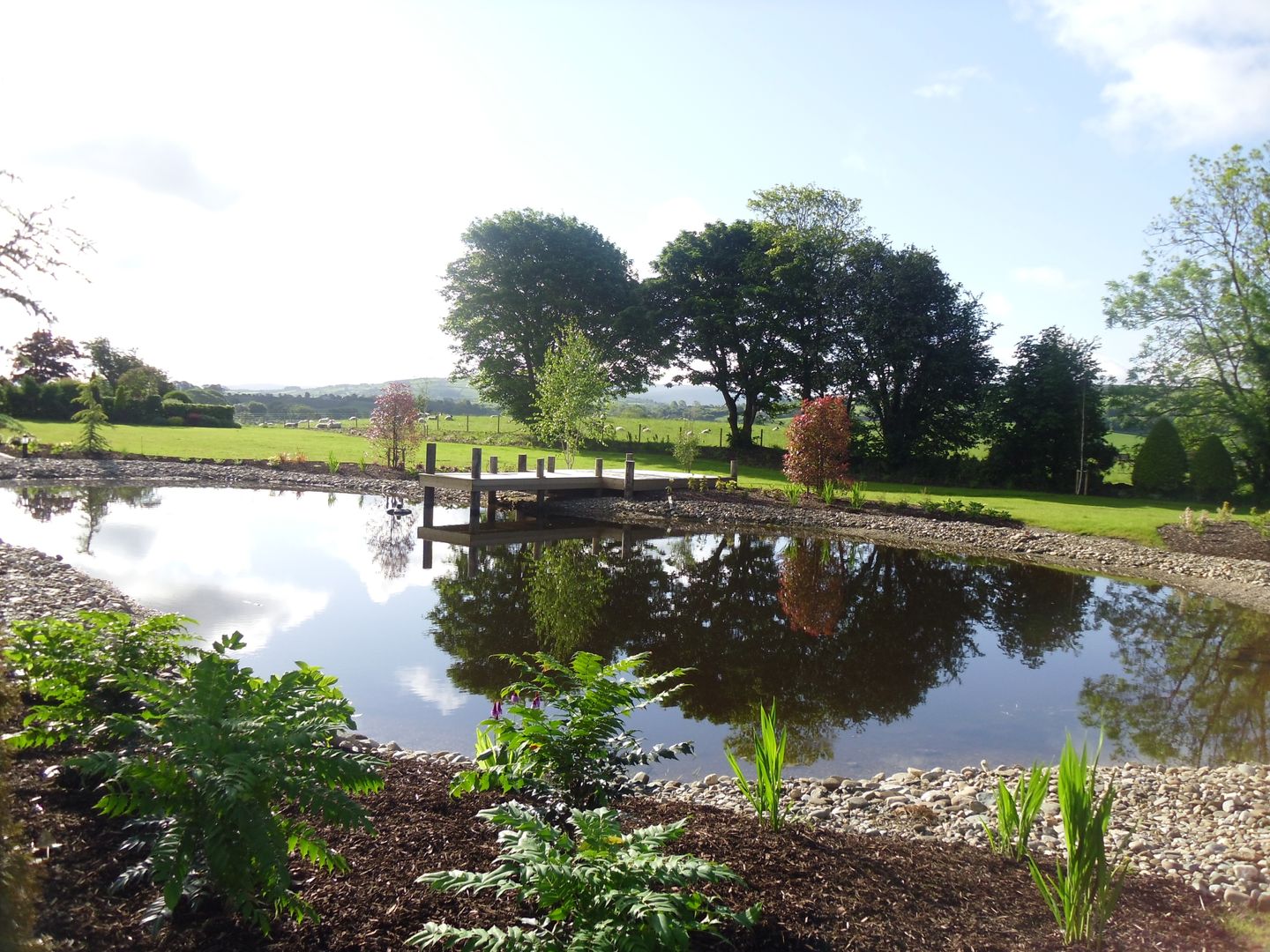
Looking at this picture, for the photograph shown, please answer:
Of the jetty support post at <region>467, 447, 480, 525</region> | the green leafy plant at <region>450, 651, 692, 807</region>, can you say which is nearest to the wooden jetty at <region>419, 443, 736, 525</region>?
the jetty support post at <region>467, 447, 480, 525</region>

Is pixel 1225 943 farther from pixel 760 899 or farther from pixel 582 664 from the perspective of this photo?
pixel 582 664

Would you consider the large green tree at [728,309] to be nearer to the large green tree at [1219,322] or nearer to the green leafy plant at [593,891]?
the large green tree at [1219,322]

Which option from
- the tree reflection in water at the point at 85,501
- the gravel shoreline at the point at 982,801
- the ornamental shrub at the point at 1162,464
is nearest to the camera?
the gravel shoreline at the point at 982,801

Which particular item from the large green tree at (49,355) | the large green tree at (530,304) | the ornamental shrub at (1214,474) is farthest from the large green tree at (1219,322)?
the large green tree at (49,355)

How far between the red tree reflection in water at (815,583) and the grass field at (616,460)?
6155 millimetres

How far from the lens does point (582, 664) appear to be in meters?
3.94

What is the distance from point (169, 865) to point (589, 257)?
1585 inches

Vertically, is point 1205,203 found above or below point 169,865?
above

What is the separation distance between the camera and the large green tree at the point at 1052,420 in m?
28.3

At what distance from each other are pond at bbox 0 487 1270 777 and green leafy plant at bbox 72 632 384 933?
3.81 m

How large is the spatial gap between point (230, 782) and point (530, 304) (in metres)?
38.9

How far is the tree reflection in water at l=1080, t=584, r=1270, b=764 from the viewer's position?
7594mm

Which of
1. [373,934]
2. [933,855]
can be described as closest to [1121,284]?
[933,855]

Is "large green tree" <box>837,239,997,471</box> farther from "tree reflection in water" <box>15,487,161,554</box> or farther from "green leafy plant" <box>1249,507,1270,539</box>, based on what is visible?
"tree reflection in water" <box>15,487,161,554</box>
